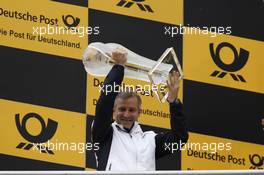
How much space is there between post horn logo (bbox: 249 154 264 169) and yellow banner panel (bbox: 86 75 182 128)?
20.8 inches

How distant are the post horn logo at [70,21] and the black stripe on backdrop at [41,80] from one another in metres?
0.20

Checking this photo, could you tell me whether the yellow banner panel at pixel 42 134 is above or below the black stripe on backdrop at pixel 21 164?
above

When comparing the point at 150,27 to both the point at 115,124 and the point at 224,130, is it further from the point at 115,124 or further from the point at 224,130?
the point at 115,124

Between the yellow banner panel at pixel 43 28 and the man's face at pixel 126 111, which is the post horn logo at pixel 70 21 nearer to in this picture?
the yellow banner panel at pixel 43 28

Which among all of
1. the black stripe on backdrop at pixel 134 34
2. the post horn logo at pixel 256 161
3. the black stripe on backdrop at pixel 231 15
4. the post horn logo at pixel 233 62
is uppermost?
the black stripe on backdrop at pixel 231 15

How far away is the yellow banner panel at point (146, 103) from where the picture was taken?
4156mm

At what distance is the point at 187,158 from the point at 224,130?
0.92 ft

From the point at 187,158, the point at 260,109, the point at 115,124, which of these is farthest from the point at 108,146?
the point at 260,109

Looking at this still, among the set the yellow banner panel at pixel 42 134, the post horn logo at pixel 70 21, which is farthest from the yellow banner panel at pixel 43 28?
the yellow banner panel at pixel 42 134

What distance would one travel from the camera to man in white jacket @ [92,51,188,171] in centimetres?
322

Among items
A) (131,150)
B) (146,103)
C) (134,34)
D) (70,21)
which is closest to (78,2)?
(70,21)

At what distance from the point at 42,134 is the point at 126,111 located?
950mm

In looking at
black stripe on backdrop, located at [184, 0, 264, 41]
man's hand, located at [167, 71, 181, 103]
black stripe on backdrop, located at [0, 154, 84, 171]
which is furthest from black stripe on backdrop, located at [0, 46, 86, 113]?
man's hand, located at [167, 71, 181, 103]

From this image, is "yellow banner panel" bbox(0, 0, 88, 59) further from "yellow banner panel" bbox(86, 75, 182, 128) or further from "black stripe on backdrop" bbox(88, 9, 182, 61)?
"yellow banner panel" bbox(86, 75, 182, 128)
